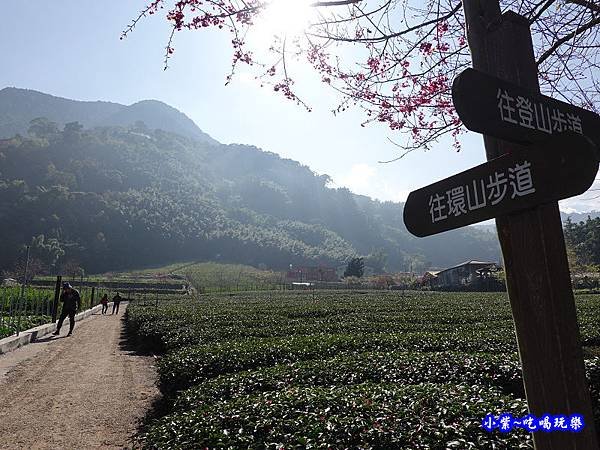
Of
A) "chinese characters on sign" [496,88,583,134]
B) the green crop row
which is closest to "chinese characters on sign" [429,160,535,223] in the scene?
"chinese characters on sign" [496,88,583,134]

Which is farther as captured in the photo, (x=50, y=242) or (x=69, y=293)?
(x=50, y=242)

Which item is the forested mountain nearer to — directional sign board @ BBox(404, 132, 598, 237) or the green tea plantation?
the green tea plantation

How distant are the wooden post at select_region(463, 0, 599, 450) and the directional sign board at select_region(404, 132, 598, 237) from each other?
0.11m

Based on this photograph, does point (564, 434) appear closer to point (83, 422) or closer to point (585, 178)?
point (585, 178)

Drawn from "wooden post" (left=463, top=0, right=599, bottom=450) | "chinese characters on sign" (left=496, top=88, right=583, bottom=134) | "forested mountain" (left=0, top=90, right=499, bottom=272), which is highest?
"forested mountain" (left=0, top=90, right=499, bottom=272)

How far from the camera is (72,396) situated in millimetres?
6797

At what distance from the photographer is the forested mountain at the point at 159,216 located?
98.9 meters

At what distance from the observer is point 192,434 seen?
3.60m

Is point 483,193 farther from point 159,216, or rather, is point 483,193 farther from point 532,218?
point 159,216

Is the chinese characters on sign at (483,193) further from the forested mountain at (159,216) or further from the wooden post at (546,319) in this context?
the forested mountain at (159,216)

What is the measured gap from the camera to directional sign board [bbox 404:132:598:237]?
5.01 feet

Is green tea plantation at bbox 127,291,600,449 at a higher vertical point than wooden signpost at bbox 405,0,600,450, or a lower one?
lower

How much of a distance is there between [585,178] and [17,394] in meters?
8.35

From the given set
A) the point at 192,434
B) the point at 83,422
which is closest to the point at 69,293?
the point at 83,422
